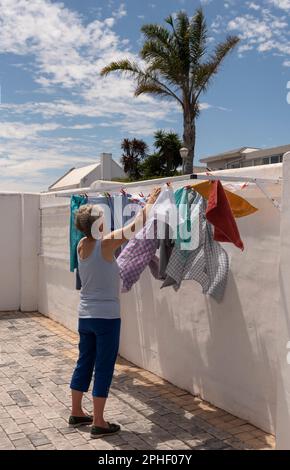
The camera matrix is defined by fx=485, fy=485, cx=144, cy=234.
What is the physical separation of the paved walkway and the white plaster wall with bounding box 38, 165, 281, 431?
→ 0.57 feet

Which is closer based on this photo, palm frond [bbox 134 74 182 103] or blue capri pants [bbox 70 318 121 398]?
blue capri pants [bbox 70 318 121 398]

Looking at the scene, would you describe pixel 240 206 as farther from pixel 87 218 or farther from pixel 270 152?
pixel 270 152

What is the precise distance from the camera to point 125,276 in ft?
14.4

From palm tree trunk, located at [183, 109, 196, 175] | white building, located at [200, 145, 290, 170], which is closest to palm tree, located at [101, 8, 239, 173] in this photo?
palm tree trunk, located at [183, 109, 196, 175]

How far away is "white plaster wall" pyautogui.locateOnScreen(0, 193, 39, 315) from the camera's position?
904 centimetres

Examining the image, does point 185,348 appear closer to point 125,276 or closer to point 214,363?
point 214,363

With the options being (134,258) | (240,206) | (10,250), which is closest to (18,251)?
(10,250)

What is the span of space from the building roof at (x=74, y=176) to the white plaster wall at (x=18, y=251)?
19233 mm

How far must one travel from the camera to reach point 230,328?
4.22 m

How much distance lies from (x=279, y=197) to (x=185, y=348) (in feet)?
6.26

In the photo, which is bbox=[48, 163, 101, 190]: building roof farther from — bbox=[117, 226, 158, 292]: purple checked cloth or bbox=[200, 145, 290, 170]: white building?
bbox=[117, 226, 158, 292]: purple checked cloth

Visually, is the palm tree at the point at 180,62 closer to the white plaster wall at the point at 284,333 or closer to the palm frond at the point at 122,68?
the palm frond at the point at 122,68

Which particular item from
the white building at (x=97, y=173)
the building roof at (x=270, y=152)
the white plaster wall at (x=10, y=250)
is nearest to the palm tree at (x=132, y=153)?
the white building at (x=97, y=173)
